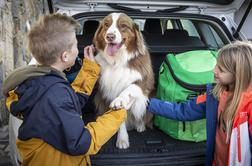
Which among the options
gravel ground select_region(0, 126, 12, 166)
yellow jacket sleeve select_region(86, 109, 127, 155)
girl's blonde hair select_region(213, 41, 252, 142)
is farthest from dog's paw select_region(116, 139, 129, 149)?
gravel ground select_region(0, 126, 12, 166)

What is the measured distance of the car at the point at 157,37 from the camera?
7.47 feet

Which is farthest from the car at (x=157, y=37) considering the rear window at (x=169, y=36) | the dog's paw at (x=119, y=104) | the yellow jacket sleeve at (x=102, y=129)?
the yellow jacket sleeve at (x=102, y=129)

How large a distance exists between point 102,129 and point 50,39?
54 cm

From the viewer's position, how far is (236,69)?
1.90m

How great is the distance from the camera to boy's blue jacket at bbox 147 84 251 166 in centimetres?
211

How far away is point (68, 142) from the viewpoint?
1.58m

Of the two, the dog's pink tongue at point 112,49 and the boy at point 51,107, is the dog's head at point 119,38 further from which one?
the boy at point 51,107

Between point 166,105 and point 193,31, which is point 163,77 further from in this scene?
point 193,31

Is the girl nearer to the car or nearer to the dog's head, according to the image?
the car

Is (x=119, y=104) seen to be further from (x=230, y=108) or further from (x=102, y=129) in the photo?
(x=230, y=108)

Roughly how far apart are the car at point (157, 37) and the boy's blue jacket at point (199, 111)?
0.22 m

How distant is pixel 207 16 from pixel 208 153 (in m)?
1.52

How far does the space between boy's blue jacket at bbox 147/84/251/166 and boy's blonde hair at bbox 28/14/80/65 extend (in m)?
0.95

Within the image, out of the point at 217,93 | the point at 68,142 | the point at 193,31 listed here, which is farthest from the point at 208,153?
the point at 193,31
